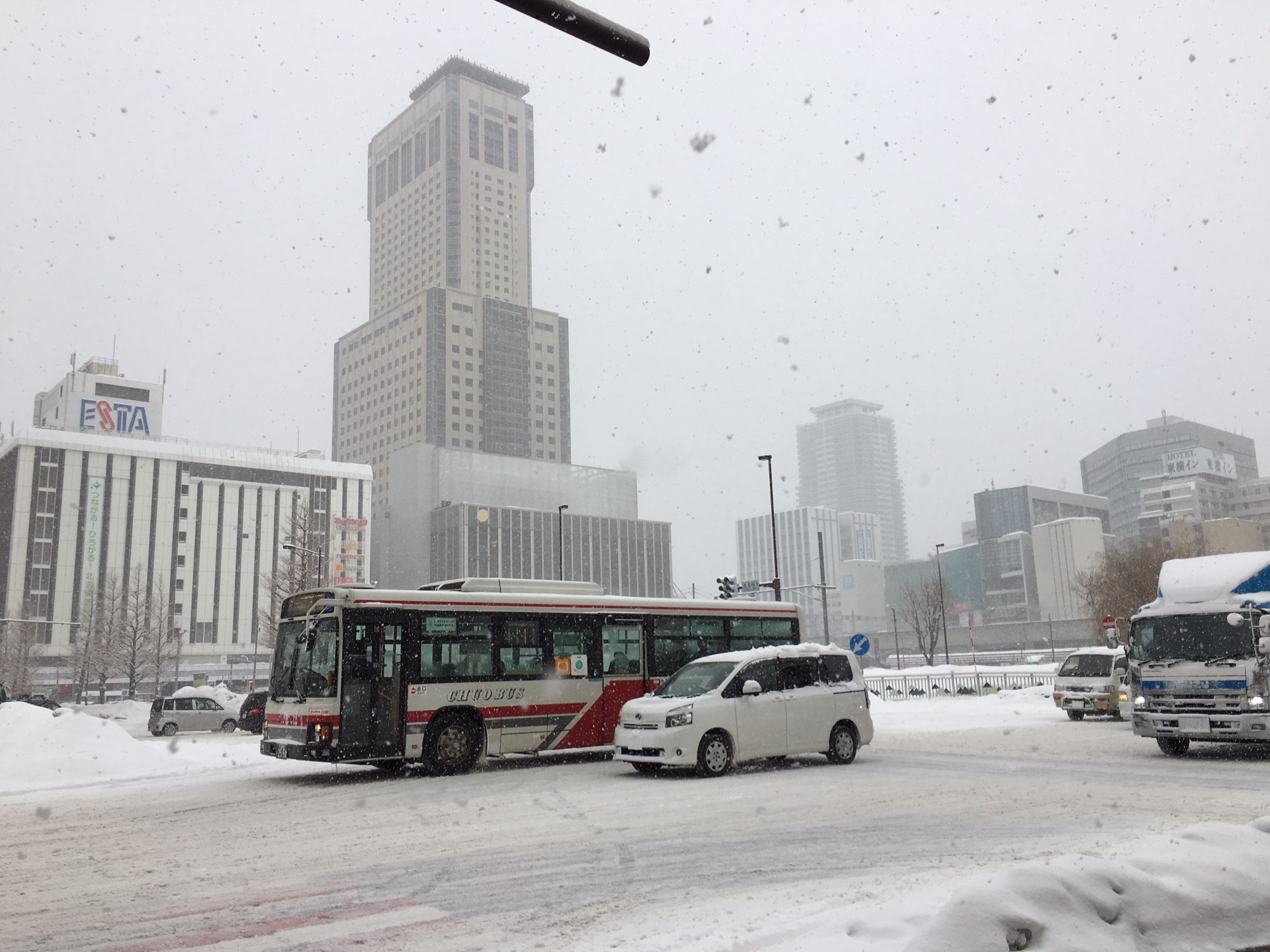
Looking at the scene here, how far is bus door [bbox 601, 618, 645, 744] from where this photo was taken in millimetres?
18047

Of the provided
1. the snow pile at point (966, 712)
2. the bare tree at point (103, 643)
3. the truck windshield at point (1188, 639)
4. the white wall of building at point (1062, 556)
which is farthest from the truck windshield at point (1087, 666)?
the white wall of building at point (1062, 556)

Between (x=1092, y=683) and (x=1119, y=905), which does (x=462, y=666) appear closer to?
(x=1119, y=905)

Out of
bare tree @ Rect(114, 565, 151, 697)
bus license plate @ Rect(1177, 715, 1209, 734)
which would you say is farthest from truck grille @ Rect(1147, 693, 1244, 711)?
bare tree @ Rect(114, 565, 151, 697)

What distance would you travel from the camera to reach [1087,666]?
25.8m

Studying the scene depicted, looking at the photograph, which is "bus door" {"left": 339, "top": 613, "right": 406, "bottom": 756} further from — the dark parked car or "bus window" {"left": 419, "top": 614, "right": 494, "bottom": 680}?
the dark parked car

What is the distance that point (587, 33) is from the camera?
4227mm

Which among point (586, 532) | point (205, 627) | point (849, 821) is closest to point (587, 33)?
point (849, 821)

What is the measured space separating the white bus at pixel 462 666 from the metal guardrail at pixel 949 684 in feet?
76.8

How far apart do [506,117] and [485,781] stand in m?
194

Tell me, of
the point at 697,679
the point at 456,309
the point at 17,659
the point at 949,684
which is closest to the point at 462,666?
the point at 697,679

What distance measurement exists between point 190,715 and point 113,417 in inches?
3848

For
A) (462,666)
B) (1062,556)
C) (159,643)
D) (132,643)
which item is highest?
(1062,556)

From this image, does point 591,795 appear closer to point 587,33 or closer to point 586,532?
point 587,33

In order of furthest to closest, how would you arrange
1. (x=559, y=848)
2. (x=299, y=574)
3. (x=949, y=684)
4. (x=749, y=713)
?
(x=299, y=574) < (x=949, y=684) < (x=749, y=713) < (x=559, y=848)
